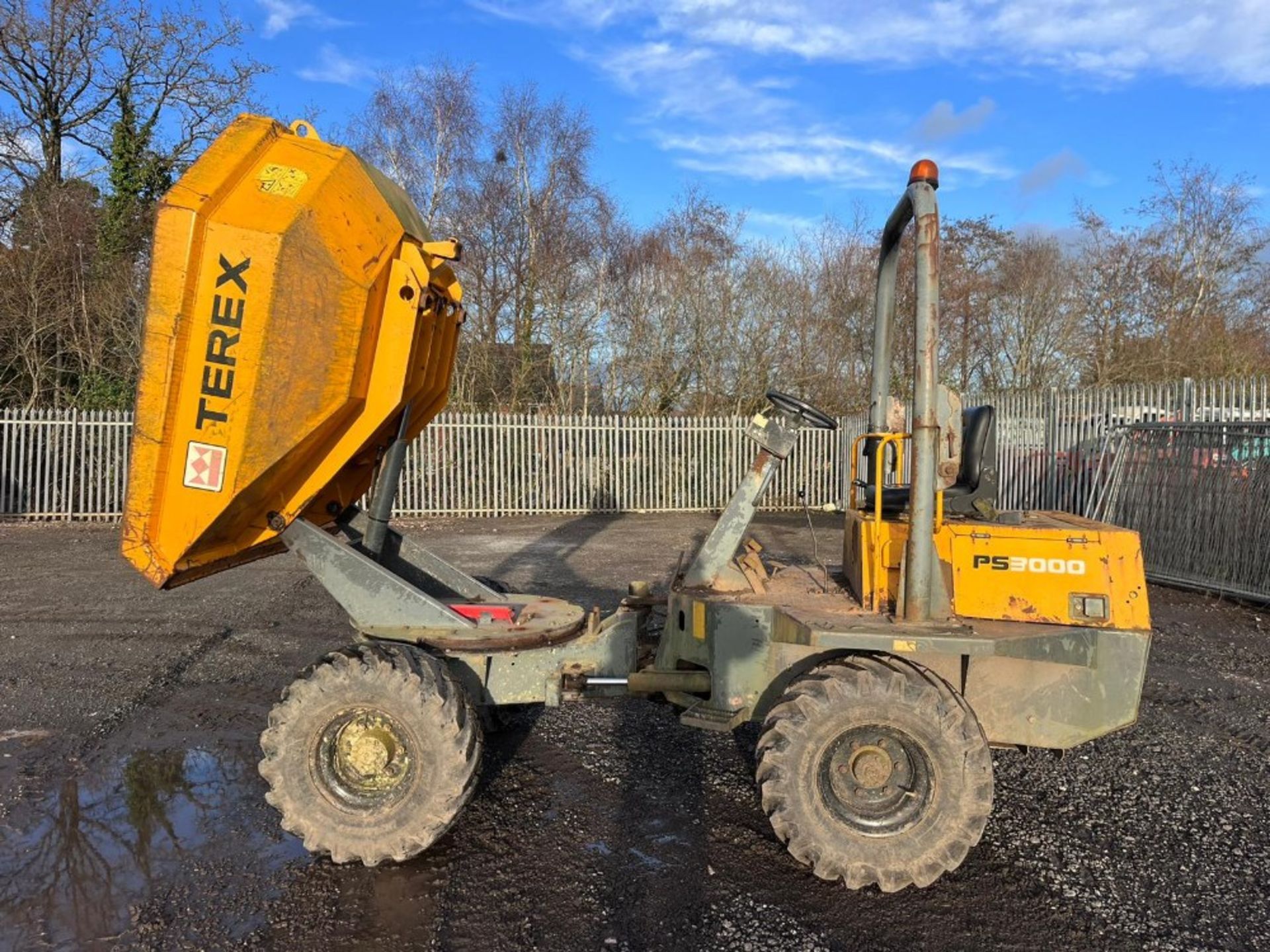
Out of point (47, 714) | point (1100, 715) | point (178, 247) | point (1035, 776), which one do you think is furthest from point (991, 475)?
point (47, 714)

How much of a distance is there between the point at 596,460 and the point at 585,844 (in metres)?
14.1

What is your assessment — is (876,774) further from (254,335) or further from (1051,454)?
(1051,454)

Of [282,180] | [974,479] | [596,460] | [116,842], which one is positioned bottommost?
[116,842]

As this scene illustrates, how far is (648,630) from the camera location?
4.71 metres

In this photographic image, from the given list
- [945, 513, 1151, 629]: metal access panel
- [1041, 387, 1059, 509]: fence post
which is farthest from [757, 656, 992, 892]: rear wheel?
[1041, 387, 1059, 509]: fence post

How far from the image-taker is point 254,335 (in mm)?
3373

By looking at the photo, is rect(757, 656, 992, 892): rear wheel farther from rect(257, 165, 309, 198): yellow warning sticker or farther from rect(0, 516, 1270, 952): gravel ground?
rect(257, 165, 309, 198): yellow warning sticker

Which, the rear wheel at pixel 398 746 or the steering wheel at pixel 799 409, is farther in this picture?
the steering wheel at pixel 799 409

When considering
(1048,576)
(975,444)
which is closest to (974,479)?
(975,444)

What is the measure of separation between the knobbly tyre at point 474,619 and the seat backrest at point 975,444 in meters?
0.18

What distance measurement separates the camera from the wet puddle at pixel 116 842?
3.17 metres

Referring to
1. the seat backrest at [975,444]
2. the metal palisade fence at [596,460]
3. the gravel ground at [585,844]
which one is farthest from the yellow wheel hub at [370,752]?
the metal palisade fence at [596,460]

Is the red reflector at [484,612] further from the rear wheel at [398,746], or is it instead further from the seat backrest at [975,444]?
the seat backrest at [975,444]

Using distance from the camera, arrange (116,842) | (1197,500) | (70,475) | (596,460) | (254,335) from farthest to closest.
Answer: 1. (596,460)
2. (70,475)
3. (1197,500)
4. (116,842)
5. (254,335)
